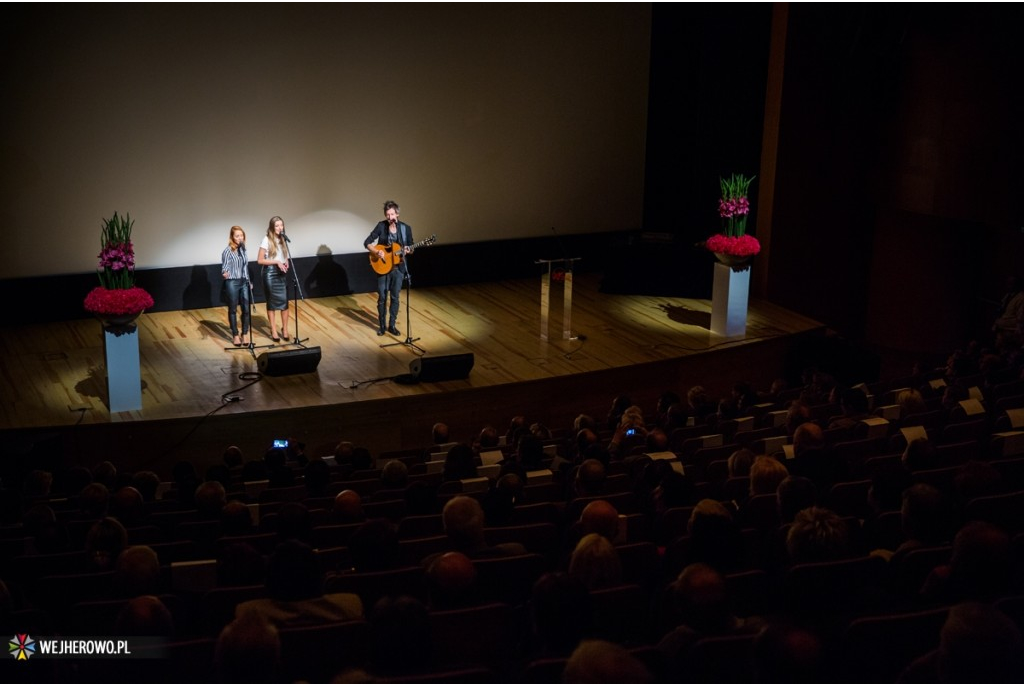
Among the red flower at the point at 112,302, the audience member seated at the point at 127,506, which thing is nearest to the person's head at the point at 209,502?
the audience member seated at the point at 127,506

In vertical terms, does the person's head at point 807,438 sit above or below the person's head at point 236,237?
below

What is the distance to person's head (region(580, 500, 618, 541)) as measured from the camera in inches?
168

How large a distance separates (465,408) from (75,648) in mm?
6592

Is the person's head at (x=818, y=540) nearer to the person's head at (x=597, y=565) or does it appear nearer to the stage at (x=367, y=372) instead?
the person's head at (x=597, y=565)

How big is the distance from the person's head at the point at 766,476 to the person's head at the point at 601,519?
0.88 metres

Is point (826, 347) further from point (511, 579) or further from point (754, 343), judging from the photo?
point (511, 579)

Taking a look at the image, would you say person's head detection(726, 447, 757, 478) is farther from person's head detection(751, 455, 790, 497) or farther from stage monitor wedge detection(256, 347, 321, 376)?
stage monitor wedge detection(256, 347, 321, 376)

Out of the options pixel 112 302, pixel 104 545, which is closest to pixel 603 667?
pixel 104 545

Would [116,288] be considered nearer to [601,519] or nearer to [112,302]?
[112,302]

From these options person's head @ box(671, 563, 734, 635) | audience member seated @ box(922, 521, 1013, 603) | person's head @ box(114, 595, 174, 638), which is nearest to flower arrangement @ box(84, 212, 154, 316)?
person's head @ box(114, 595, 174, 638)

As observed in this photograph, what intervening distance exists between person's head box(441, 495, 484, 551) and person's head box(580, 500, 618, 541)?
42 centimetres

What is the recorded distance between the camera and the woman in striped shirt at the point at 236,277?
10453mm

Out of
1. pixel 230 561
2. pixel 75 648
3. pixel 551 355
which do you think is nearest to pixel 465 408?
pixel 551 355

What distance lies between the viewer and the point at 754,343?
1130cm
